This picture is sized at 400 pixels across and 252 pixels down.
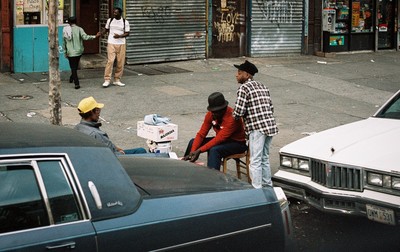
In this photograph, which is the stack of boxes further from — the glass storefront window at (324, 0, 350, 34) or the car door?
the glass storefront window at (324, 0, 350, 34)

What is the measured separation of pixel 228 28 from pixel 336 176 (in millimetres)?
13268

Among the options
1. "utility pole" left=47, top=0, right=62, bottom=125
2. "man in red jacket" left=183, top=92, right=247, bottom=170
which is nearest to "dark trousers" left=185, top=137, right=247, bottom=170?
"man in red jacket" left=183, top=92, right=247, bottom=170

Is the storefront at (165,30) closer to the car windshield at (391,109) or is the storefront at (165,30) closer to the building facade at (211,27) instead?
the building facade at (211,27)

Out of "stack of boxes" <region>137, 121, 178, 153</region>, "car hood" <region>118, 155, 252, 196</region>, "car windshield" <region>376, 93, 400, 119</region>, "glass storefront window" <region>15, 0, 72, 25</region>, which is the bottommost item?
"stack of boxes" <region>137, 121, 178, 153</region>

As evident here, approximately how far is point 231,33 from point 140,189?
51.0 feet

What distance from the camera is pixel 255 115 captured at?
8516 millimetres

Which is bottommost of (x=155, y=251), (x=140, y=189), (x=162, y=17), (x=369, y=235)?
(x=369, y=235)

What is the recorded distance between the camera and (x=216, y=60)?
19844mm

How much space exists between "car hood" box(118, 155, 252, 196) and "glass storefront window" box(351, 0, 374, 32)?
57.1 ft

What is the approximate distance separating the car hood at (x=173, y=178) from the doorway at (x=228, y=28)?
14194 mm

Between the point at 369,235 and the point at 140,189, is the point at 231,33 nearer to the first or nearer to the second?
the point at 369,235

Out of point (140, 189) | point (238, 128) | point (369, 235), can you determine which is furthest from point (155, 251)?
point (238, 128)

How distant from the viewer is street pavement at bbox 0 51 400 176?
12.9 m

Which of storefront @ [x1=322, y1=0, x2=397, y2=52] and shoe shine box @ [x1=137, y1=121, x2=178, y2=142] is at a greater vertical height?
storefront @ [x1=322, y1=0, x2=397, y2=52]
